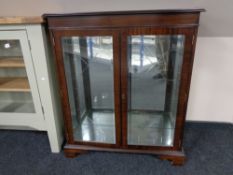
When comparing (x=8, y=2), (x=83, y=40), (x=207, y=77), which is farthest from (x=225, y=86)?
(x=8, y=2)

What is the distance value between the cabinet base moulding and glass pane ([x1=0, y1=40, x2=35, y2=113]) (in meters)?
0.52

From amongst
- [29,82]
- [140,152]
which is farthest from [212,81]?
[29,82]

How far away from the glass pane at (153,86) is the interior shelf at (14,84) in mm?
947

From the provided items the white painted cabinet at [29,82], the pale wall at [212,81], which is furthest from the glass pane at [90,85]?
the pale wall at [212,81]

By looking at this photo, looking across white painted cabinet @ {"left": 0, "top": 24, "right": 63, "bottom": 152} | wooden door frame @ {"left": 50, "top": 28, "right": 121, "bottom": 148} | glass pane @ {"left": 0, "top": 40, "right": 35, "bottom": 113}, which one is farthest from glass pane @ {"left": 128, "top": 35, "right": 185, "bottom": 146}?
glass pane @ {"left": 0, "top": 40, "right": 35, "bottom": 113}

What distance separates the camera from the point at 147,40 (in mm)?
1272

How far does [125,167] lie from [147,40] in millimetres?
1073

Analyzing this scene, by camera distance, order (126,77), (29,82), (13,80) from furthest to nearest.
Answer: (13,80) < (29,82) < (126,77)

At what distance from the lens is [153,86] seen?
1558 millimetres

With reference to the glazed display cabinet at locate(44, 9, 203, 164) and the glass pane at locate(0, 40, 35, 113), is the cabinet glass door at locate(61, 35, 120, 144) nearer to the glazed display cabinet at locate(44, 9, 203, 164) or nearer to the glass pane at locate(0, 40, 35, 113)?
the glazed display cabinet at locate(44, 9, 203, 164)

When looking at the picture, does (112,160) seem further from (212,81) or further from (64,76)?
(212,81)

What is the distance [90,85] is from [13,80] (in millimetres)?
775

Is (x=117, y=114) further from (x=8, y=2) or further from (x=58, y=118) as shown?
(x=8, y=2)

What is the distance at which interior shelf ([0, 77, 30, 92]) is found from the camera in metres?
1.56
